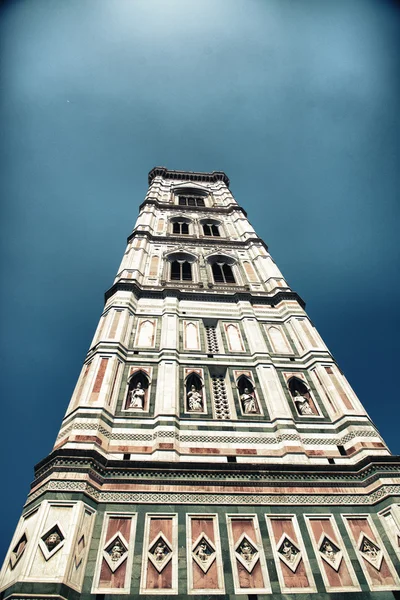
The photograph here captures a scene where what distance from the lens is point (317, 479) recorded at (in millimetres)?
6758

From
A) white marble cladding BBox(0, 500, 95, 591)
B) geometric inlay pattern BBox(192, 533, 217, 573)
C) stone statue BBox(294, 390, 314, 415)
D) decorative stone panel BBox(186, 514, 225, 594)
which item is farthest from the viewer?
stone statue BBox(294, 390, 314, 415)

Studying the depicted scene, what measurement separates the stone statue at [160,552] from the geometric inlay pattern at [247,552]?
0.97 metres

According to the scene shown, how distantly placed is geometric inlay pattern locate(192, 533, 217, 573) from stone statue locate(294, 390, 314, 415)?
3590 millimetres

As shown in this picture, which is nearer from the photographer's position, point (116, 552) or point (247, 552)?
point (116, 552)

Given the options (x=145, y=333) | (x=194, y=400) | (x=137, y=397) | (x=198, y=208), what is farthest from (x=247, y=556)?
(x=198, y=208)

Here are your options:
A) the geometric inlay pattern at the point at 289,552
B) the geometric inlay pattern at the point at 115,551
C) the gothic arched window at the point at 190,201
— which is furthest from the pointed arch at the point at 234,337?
the gothic arched window at the point at 190,201

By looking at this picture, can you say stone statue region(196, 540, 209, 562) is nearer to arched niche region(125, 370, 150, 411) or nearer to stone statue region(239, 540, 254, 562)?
stone statue region(239, 540, 254, 562)

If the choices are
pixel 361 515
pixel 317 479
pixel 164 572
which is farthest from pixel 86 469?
pixel 361 515

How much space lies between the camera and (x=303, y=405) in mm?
8742

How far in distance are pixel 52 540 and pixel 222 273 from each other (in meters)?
10.8

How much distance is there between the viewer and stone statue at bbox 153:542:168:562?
5434 mm

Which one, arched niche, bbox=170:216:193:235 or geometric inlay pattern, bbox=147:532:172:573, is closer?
geometric inlay pattern, bbox=147:532:172:573

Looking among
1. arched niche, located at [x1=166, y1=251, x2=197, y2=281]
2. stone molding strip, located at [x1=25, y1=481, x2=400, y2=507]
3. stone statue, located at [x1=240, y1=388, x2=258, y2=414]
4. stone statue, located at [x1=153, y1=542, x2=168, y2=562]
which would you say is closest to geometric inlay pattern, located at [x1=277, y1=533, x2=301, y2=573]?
stone molding strip, located at [x1=25, y1=481, x2=400, y2=507]

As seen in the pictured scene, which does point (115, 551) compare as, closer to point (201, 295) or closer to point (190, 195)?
point (201, 295)
